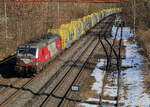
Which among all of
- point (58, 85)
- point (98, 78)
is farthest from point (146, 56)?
point (58, 85)

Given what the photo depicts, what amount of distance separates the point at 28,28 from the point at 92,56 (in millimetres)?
10321

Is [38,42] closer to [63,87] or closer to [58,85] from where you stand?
[58,85]

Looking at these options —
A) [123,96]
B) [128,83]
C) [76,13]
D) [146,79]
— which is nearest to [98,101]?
[123,96]

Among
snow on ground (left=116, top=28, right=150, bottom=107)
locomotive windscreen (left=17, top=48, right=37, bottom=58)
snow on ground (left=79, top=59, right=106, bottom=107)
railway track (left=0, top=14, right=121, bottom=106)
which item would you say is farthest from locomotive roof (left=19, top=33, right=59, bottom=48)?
snow on ground (left=116, top=28, right=150, bottom=107)

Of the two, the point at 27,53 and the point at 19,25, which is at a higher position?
the point at 19,25

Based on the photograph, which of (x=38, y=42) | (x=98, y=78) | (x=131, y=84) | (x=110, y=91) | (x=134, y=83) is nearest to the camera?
(x=110, y=91)

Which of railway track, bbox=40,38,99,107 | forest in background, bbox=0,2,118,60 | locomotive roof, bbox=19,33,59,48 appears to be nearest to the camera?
railway track, bbox=40,38,99,107

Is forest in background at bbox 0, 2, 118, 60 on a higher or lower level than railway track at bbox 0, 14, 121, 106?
higher

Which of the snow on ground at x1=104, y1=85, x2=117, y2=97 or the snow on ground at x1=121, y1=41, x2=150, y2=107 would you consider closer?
the snow on ground at x1=121, y1=41, x2=150, y2=107

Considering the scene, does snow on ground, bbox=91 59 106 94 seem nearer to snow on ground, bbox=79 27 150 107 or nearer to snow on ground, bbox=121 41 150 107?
snow on ground, bbox=79 27 150 107

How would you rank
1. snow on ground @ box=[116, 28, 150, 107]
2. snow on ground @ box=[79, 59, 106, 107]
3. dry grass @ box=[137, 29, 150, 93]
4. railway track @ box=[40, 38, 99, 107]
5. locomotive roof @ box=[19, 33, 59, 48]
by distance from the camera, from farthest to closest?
locomotive roof @ box=[19, 33, 59, 48] → dry grass @ box=[137, 29, 150, 93] → snow on ground @ box=[79, 59, 106, 107] → railway track @ box=[40, 38, 99, 107] → snow on ground @ box=[116, 28, 150, 107]

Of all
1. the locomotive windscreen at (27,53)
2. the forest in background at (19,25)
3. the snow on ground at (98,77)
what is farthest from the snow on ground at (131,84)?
the forest in background at (19,25)

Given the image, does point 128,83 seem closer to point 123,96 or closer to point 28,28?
point 123,96

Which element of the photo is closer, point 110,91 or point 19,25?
point 110,91
